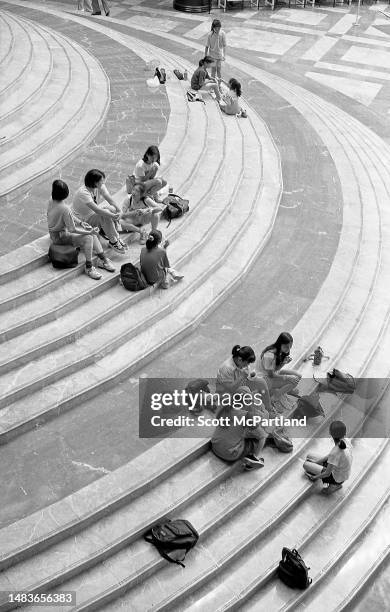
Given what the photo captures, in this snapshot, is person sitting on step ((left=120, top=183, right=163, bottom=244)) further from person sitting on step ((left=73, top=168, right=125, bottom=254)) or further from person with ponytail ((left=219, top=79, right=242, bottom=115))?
person with ponytail ((left=219, top=79, right=242, bottom=115))

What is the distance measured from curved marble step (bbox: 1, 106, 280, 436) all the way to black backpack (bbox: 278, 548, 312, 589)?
3.00 metres

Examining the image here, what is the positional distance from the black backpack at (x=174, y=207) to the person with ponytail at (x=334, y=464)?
188 inches

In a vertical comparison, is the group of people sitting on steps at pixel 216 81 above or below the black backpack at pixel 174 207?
above

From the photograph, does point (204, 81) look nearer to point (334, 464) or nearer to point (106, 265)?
point (106, 265)

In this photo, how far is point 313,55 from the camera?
2267 centimetres

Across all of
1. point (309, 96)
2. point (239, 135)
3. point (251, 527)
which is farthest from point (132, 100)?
point (251, 527)

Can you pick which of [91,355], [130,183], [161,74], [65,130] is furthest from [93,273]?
[161,74]

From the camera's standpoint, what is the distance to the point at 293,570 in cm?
800

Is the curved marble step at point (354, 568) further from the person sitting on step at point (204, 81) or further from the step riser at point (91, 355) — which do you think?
the person sitting on step at point (204, 81)

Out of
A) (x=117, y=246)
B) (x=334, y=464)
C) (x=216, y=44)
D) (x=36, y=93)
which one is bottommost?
(x=334, y=464)

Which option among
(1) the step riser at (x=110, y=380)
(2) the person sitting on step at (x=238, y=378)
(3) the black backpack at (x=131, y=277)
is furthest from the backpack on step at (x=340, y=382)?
(3) the black backpack at (x=131, y=277)

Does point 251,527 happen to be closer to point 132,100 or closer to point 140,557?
point 140,557

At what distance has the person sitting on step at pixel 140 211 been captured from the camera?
1141 cm

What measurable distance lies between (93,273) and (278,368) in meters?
2.92
